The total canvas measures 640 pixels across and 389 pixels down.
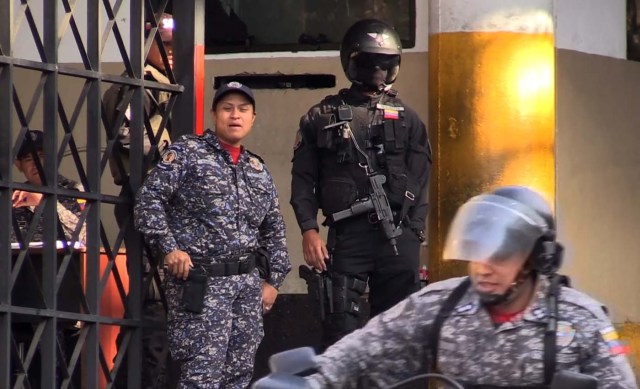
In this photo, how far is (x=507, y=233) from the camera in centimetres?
449

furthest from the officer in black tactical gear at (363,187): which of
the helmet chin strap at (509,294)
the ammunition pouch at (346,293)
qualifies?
the helmet chin strap at (509,294)

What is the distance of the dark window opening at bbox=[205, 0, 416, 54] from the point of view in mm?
10109

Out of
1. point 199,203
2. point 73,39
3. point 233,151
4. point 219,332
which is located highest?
point 73,39

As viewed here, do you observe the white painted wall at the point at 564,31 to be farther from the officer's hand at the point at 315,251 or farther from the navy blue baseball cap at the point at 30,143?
the officer's hand at the point at 315,251

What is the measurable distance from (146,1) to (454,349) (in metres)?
3.92

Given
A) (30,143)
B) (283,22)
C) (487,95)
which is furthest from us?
(283,22)

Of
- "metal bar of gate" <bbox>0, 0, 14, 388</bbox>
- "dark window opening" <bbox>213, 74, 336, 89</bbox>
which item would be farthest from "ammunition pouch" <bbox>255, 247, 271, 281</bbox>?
"dark window opening" <bbox>213, 74, 336, 89</bbox>

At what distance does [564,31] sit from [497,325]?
18.7 feet

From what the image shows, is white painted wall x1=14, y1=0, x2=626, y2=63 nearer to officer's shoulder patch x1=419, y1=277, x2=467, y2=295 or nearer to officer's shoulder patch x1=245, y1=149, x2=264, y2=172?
officer's shoulder patch x1=245, y1=149, x2=264, y2=172

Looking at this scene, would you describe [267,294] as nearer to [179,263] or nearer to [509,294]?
[179,263]

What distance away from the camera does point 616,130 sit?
10406mm

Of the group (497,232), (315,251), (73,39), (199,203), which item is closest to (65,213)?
(199,203)

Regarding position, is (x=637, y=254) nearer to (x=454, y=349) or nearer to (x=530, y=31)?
(x=530, y=31)

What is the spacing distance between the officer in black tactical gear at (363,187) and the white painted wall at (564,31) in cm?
181
